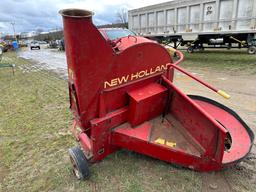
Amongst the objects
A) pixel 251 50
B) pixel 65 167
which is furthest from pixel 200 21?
pixel 65 167

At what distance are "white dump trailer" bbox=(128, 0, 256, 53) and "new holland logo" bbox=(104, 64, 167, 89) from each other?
7.75m

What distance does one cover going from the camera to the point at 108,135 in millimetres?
2080

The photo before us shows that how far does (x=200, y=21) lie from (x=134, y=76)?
8587 mm

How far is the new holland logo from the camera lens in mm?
1987

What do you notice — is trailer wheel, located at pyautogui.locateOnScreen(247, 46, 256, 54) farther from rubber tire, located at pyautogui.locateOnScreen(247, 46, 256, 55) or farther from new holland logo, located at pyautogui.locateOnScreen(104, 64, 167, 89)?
new holland logo, located at pyautogui.locateOnScreen(104, 64, 167, 89)

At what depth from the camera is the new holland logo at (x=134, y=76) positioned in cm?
199

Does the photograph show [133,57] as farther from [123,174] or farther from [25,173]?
[25,173]

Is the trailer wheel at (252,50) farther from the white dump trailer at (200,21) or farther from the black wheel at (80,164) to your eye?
the black wheel at (80,164)

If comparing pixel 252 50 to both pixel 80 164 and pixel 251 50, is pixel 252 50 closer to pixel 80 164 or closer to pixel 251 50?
pixel 251 50

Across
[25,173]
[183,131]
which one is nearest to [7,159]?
[25,173]

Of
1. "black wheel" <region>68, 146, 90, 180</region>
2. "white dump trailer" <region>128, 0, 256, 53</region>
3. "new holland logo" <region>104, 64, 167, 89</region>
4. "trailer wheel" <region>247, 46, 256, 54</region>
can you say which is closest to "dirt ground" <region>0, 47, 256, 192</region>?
"black wheel" <region>68, 146, 90, 180</region>

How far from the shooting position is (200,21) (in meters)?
9.28

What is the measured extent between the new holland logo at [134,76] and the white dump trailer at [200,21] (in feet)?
25.4

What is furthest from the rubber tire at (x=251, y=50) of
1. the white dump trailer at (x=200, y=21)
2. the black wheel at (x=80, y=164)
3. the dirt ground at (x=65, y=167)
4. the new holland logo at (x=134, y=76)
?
the black wheel at (x=80, y=164)
